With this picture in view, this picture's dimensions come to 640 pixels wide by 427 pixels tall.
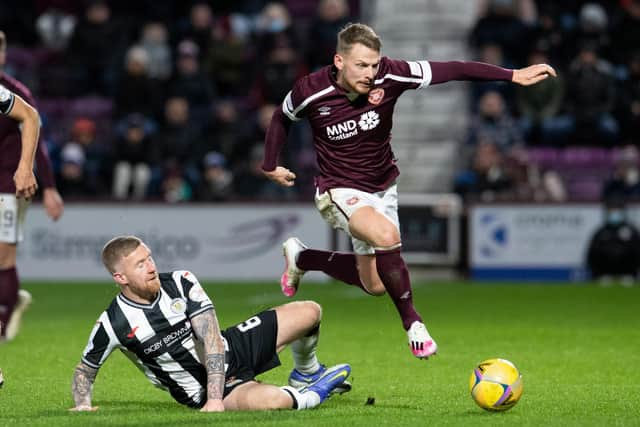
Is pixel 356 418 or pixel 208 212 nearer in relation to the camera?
pixel 356 418

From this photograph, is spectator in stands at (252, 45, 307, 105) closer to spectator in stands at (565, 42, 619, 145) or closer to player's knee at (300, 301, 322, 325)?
spectator in stands at (565, 42, 619, 145)

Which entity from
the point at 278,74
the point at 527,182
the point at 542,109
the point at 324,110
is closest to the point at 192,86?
the point at 278,74

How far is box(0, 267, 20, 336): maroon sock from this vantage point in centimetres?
1010

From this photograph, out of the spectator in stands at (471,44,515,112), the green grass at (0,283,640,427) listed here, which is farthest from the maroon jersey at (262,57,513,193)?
the spectator in stands at (471,44,515,112)

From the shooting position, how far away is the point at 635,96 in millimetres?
17594

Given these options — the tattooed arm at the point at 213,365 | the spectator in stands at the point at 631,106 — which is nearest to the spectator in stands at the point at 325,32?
the spectator in stands at the point at 631,106

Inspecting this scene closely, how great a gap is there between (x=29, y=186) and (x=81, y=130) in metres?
11.2

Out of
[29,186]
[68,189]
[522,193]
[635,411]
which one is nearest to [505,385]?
[635,411]

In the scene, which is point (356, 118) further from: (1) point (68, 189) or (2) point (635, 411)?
(1) point (68, 189)

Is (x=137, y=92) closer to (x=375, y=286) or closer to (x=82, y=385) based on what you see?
(x=375, y=286)

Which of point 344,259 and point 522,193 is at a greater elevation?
point 344,259

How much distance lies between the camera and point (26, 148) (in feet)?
23.3

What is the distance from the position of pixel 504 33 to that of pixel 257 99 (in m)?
3.42

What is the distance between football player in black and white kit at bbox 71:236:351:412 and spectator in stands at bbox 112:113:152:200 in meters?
10.7
